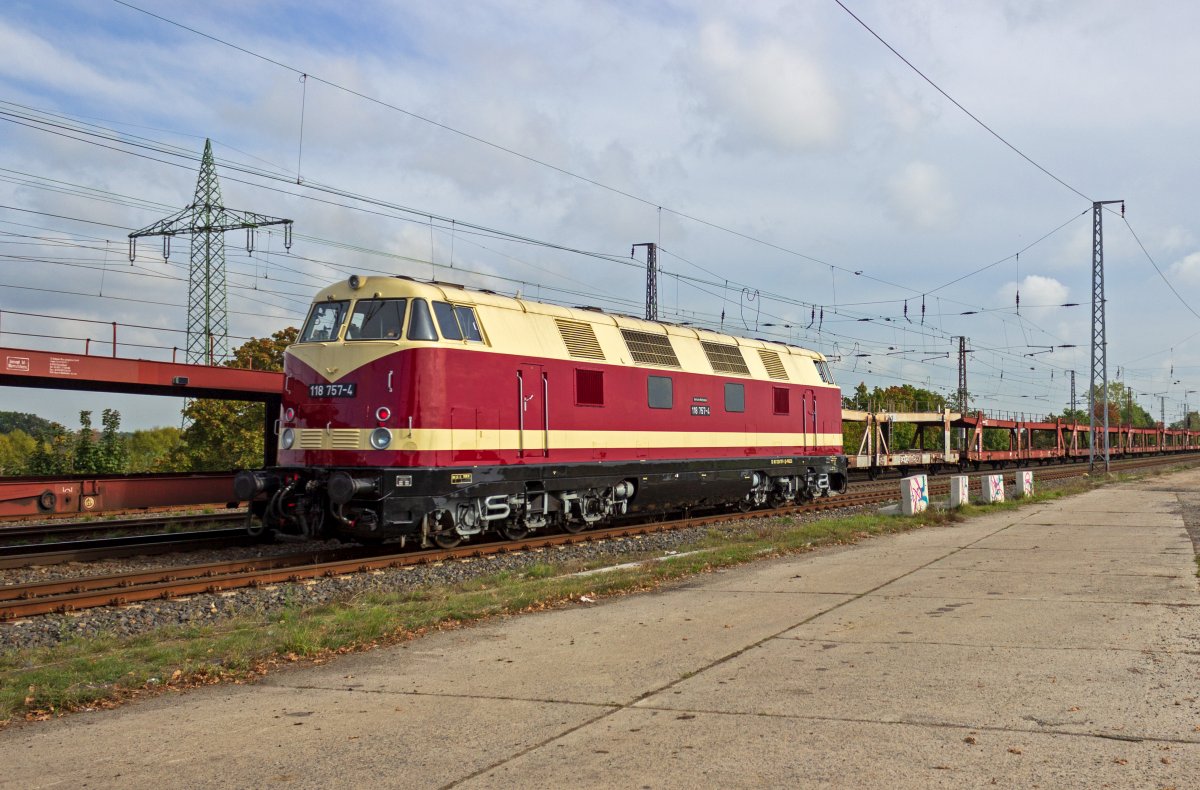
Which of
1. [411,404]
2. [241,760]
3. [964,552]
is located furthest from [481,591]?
[964,552]

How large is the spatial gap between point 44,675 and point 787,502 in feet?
64.8

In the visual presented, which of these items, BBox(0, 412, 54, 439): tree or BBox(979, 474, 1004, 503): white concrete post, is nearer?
BBox(979, 474, 1004, 503): white concrete post

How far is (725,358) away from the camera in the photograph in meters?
21.6

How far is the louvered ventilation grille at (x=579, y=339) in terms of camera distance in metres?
17.3

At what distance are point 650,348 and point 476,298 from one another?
480cm

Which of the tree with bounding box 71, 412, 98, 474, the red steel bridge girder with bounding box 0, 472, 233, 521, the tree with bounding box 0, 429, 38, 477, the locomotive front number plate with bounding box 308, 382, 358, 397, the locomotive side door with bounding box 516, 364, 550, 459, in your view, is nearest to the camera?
the locomotive front number plate with bounding box 308, 382, 358, 397

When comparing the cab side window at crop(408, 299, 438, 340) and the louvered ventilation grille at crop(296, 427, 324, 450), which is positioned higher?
the cab side window at crop(408, 299, 438, 340)

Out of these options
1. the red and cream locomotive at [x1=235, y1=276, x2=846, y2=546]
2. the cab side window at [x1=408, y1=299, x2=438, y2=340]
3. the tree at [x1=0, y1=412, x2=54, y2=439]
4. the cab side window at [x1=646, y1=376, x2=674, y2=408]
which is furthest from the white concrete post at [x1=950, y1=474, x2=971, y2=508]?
the tree at [x1=0, y1=412, x2=54, y2=439]

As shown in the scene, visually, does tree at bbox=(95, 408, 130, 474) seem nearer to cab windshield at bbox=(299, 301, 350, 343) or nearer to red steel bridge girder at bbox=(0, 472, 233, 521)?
red steel bridge girder at bbox=(0, 472, 233, 521)

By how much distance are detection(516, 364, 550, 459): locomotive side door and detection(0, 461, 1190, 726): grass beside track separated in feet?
8.70

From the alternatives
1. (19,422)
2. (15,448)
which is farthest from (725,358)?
(19,422)

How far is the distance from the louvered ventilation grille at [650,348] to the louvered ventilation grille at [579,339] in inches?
44.2

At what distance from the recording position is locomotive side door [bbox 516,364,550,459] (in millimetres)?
15867

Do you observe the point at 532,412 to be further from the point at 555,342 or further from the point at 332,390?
the point at 332,390
